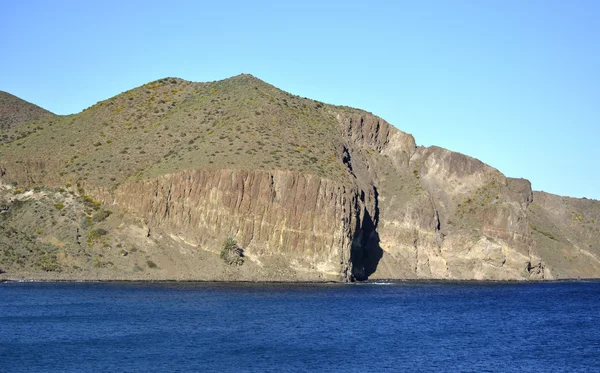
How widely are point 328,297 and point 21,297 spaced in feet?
88.5

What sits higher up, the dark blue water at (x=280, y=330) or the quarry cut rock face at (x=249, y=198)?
the quarry cut rock face at (x=249, y=198)

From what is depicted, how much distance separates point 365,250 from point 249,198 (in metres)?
22.2

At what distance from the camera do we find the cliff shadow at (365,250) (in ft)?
343

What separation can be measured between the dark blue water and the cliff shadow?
16113 mm

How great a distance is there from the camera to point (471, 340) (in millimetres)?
58875

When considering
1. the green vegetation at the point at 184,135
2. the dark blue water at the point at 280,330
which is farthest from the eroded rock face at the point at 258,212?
the dark blue water at the point at 280,330

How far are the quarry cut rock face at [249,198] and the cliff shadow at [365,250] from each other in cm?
27

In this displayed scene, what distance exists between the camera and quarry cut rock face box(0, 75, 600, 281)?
93188mm

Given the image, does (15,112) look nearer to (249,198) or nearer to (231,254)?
(249,198)

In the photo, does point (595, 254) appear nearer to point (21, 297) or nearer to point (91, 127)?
point (91, 127)

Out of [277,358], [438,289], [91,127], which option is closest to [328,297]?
[438,289]

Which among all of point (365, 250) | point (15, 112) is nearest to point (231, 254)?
point (365, 250)

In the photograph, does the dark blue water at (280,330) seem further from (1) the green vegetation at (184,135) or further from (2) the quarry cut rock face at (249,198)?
(1) the green vegetation at (184,135)

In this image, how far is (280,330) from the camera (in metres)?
58.5
